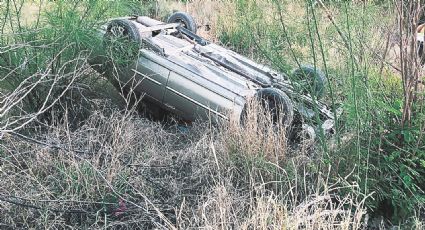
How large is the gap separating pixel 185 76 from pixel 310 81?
181cm

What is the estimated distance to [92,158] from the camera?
14.5 feet

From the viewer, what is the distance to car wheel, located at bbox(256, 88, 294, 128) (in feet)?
16.4

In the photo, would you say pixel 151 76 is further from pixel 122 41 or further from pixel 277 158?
pixel 277 158

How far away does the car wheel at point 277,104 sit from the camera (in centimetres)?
499

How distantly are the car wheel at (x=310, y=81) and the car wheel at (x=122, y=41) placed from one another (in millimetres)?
2187

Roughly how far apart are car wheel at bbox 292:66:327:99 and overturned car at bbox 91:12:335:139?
379 millimetres

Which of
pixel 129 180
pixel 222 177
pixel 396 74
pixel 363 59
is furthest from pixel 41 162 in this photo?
pixel 396 74

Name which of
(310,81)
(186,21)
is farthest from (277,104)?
(186,21)

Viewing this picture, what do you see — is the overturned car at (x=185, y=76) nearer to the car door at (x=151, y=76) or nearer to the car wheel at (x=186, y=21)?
the car door at (x=151, y=76)

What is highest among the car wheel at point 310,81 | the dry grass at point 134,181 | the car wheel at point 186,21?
the car wheel at point 310,81

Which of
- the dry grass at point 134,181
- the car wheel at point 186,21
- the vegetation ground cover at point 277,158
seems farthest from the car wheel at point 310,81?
the car wheel at point 186,21

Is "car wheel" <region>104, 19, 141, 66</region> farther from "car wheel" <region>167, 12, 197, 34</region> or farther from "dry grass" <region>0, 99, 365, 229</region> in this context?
"car wheel" <region>167, 12, 197, 34</region>

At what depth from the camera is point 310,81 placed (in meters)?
4.43

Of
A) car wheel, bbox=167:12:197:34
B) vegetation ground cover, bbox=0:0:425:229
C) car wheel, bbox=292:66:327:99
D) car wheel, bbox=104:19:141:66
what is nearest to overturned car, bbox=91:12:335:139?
car wheel, bbox=104:19:141:66
